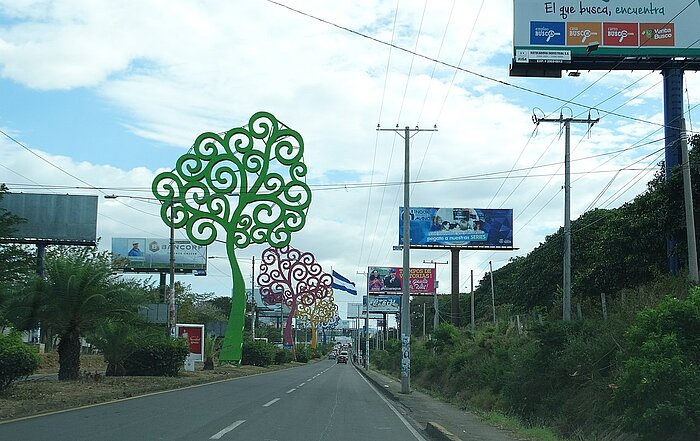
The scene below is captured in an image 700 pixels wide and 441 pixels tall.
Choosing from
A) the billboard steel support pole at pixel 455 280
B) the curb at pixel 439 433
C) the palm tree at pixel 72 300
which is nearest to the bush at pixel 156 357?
the palm tree at pixel 72 300

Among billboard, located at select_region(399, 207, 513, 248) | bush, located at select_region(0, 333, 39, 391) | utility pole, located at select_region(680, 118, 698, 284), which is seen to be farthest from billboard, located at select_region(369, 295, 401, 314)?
bush, located at select_region(0, 333, 39, 391)

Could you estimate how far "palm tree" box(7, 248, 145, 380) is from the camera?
77.4 ft

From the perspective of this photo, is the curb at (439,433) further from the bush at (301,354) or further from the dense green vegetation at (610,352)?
the bush at (301,354)

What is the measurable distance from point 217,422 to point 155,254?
238 ft

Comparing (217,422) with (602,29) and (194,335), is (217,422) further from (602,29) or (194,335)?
(194,335)

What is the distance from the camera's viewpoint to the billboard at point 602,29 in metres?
33.3

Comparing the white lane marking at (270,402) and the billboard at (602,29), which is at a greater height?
the billboard at (602,29)

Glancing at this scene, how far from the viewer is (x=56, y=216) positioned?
6481 cm

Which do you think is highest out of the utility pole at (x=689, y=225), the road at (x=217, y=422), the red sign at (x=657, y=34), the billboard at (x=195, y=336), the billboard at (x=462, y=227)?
the red sign at (x=657, y=34)

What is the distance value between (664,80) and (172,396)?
25.0m

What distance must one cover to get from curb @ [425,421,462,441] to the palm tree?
12780 millimetres

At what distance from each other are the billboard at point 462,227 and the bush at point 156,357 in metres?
33.2

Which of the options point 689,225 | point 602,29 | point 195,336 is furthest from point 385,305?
point 689,225

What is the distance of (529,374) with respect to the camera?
21.5 m
